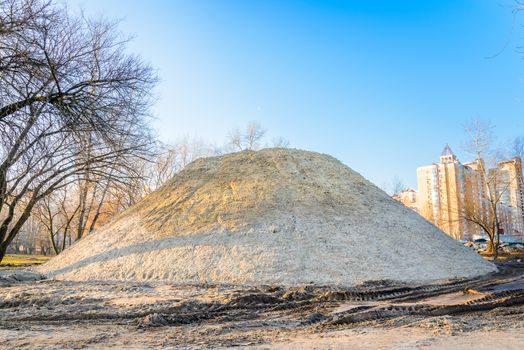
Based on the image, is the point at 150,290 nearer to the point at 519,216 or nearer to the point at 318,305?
the point at 318,305

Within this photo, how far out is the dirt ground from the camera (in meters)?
4.79

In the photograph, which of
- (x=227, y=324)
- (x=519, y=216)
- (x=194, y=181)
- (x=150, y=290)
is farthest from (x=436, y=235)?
(x=519, y=216)

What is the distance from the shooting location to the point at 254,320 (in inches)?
247

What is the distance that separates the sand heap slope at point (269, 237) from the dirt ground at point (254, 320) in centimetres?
313

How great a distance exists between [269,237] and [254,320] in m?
7.71

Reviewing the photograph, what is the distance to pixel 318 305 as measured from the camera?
7.63 metres

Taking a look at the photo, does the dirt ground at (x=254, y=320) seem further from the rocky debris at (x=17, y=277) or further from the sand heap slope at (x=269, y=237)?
the rocky debris at (x=17, y=277)

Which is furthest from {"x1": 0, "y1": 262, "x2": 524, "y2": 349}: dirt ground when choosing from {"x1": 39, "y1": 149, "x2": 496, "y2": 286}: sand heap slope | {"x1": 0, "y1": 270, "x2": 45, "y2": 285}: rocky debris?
{"x1": 0, "y1": 270, "x2": 45, "y2": 285}: rocky debris

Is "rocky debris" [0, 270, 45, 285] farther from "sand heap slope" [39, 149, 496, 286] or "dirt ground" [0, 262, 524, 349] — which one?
"dirt ground" [0, 262, 524, 349]

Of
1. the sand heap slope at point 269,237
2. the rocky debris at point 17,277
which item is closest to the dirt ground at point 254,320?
the sand heap slope at point 269,237

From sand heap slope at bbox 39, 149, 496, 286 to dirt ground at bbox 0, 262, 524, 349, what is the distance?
313 cm

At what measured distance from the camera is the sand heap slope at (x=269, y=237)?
12648 mm

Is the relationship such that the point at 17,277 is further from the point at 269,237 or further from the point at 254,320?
the point at 254,320

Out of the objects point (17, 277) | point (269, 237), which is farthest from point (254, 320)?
point (17, 277)
